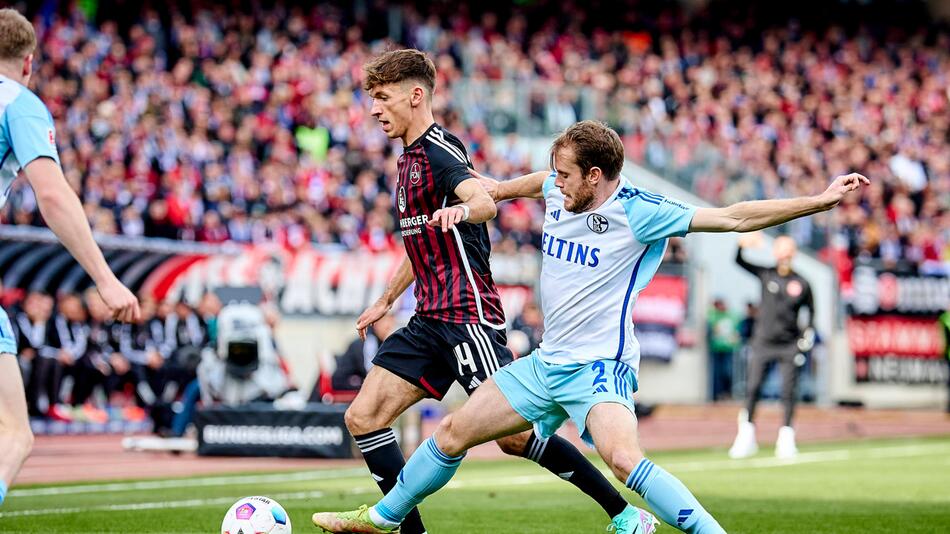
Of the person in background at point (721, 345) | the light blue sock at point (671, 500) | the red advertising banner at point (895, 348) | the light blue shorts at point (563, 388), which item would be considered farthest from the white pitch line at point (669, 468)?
the red advertising banner at point (895, 348)

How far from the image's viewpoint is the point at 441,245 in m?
7.84

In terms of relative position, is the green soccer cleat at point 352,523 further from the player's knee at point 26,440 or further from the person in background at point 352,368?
the person in background at point 352,368

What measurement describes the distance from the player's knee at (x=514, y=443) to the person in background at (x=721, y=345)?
20.9 meters

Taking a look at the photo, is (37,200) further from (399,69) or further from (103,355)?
(103,355)

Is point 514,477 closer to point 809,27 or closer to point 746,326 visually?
point 746,326

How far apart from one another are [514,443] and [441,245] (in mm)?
1103

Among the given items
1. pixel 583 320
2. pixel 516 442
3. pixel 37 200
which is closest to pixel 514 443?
pixel 516 442

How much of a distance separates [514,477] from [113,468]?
13.5ft

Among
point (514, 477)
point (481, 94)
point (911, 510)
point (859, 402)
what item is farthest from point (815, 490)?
point (481, 94)

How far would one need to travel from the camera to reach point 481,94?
94.2ft

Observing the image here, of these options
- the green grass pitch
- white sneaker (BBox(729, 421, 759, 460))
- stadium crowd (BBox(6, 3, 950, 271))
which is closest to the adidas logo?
the green grass pitch

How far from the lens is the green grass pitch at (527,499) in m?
9.59

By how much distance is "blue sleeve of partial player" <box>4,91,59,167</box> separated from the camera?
6328mm

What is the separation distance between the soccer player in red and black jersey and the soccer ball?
58cm
